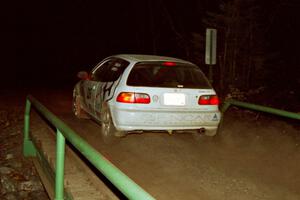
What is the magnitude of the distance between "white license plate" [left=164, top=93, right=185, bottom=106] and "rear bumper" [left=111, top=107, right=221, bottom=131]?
0.14 metres

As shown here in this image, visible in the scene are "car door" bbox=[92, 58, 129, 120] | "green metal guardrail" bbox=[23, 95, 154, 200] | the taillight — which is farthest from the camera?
"car door" bbox=[92, 58, 129, 120]

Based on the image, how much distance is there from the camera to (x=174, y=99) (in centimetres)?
750

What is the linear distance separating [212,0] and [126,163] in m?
24.2

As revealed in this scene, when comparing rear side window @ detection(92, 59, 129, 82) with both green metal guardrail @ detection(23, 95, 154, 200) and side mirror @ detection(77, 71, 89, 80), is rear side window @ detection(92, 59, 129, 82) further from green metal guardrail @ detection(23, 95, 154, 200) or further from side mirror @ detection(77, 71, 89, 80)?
green metal guardrail @ detection(23, 95, 154, 200)

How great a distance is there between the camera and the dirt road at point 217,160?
5824 millimetres

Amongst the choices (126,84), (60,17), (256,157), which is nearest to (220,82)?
(256,157)

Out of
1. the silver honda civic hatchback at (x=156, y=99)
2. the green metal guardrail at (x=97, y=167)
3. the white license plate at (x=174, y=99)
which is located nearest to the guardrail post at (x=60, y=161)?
the green metal guardrail at (x=97, y=167)

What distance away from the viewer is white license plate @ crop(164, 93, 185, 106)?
746 cm

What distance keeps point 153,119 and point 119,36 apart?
140ft

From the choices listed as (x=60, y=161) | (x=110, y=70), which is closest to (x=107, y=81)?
(x=110, y=70)

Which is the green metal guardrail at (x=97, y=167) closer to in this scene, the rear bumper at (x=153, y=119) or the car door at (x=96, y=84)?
the rear bumper at (x=153, y=119)

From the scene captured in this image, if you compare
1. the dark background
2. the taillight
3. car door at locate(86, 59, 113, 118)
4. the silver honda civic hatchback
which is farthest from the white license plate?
the dark background

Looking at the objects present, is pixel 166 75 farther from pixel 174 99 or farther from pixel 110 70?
pixel 110 70

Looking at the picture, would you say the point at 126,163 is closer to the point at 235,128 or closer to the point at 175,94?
the point at 175,94
